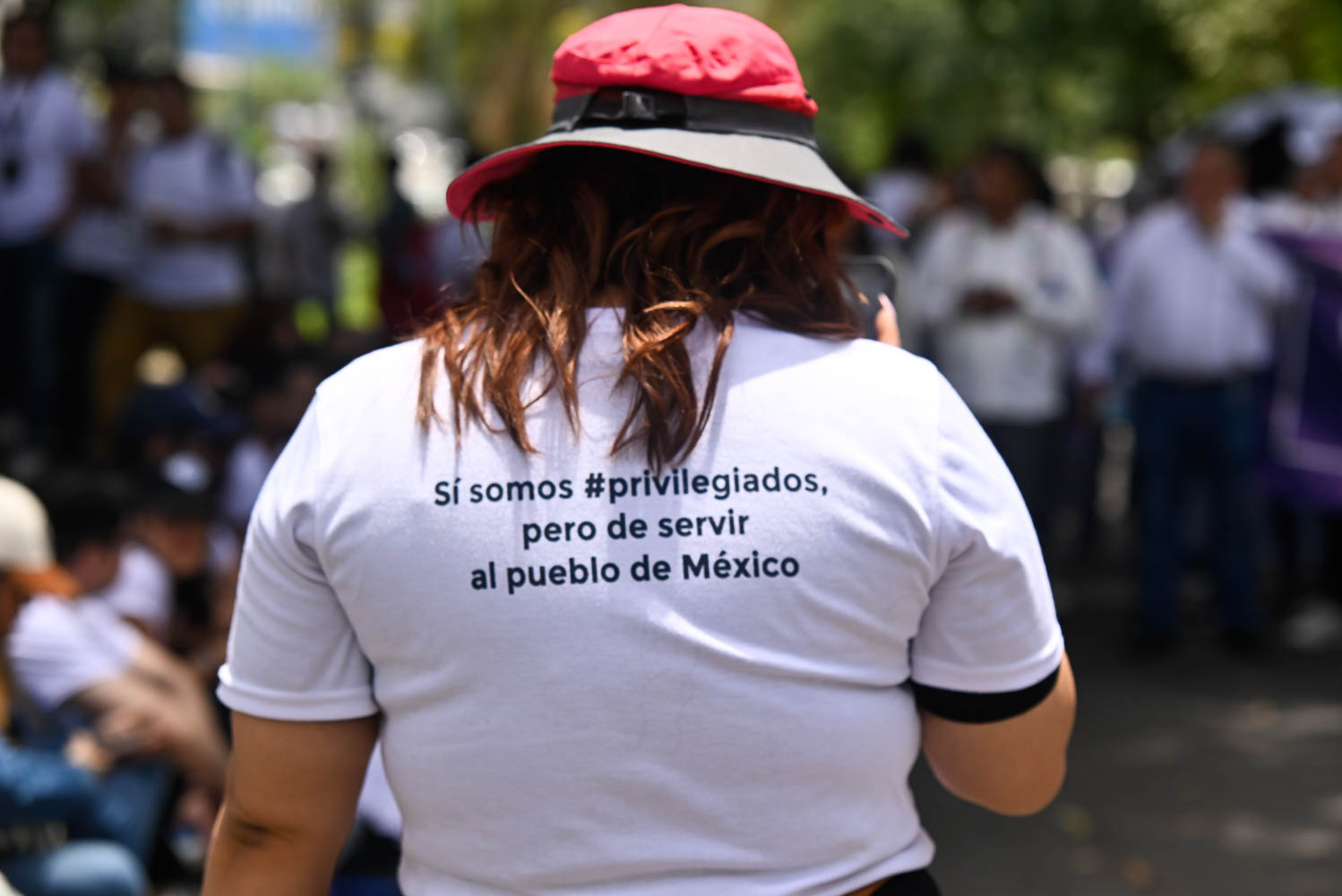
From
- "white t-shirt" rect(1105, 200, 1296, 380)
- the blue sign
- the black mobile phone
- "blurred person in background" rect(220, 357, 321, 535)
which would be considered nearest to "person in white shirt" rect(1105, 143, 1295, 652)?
"white t-shirt" rect(1105, 200, 1296, 380)

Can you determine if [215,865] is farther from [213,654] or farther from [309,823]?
[213,654]

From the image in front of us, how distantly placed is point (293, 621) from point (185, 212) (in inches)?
262

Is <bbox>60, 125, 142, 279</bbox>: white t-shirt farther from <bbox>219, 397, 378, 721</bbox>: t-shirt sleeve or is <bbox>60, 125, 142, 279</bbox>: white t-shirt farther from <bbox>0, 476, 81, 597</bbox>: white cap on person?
<bbox>219, 397, 378, 721</bbox>: t-shirt sleeve

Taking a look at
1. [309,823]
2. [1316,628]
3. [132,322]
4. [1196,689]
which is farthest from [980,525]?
→ [132,322]

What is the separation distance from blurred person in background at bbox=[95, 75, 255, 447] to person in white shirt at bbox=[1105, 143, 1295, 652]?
4.25 meters

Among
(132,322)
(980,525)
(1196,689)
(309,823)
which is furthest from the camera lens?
(132,322)

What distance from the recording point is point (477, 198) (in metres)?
1.76

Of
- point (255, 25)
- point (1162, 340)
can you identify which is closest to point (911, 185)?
point (1162, 340)

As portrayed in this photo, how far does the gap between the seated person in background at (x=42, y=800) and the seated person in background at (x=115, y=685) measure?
74 mm

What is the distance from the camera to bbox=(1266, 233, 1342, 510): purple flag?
6.65 m

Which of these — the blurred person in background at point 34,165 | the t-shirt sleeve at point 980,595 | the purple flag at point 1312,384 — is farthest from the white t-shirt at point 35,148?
the t-shirt sleeve at point 980,595

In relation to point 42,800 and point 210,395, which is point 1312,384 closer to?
point 210,395

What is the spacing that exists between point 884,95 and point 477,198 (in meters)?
22.3

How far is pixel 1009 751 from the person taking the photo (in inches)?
66.4
